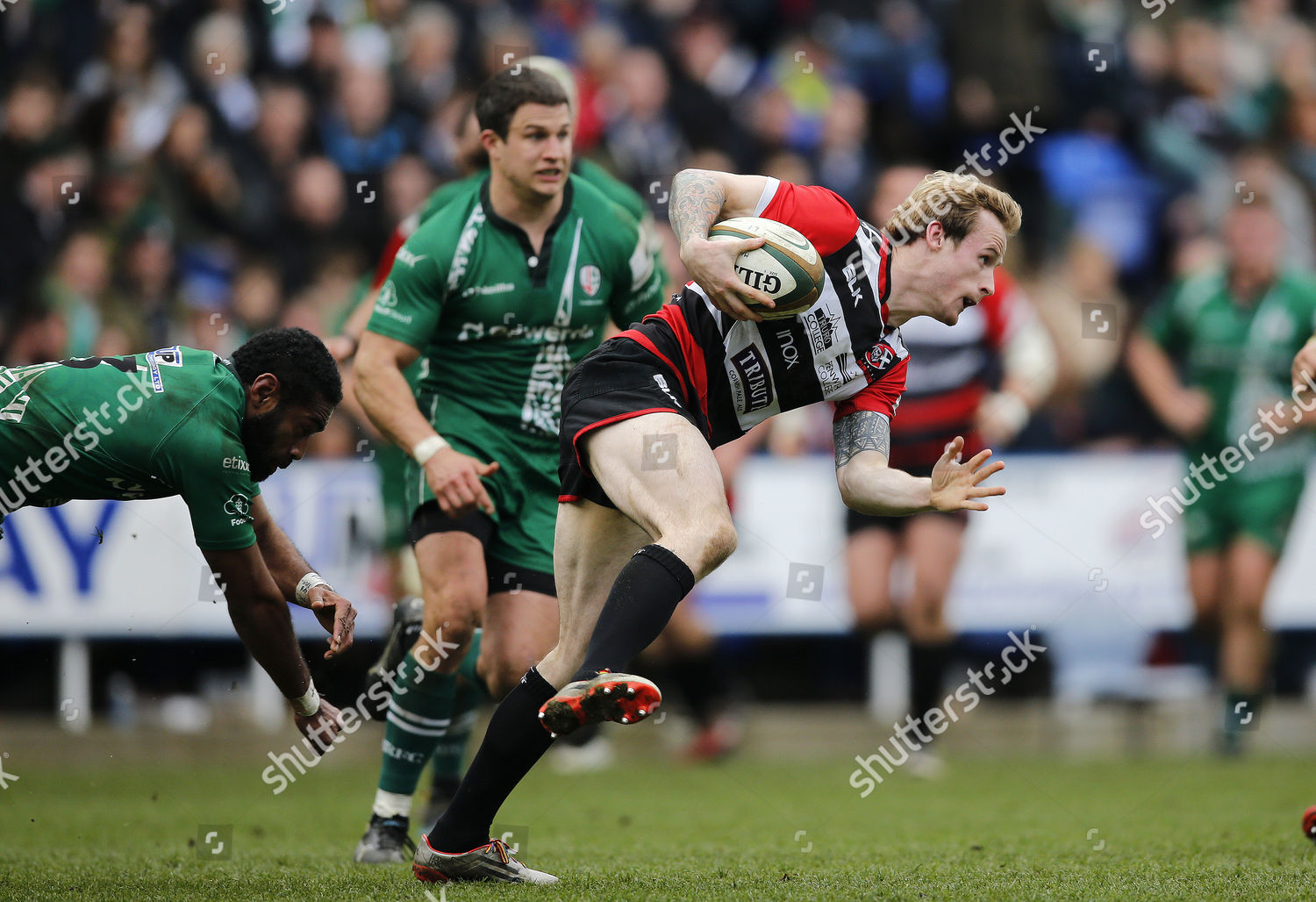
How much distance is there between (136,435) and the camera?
435 cm

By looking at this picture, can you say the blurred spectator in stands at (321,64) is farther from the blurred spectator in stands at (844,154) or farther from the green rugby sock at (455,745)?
the green rugby sock at (455,745)

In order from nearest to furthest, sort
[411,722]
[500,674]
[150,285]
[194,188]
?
[500,674] < [411,722] < [150,285] < [194,188]

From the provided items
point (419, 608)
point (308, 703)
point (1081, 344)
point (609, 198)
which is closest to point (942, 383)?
point (1081, 344)

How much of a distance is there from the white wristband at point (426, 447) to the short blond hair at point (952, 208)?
73.5 inches

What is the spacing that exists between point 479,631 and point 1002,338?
4.61m

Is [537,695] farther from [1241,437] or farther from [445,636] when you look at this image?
[1241,437]

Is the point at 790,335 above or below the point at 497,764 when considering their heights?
above

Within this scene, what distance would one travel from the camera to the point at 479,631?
6.15 meters

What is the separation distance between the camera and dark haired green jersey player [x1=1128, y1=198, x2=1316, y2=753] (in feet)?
32.7

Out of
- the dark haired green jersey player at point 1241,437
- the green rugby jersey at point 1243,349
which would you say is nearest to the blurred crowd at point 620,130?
the green rugby jersey at point 1243,349

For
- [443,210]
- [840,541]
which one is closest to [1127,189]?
[840,541]

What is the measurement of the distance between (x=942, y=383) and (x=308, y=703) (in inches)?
215

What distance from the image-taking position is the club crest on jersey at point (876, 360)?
4.96m

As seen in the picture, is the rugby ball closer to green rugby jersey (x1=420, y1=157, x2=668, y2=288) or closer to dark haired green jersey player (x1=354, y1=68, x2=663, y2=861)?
dark haired green jersey player (x1=354, y1=68, x2=663, y2=861)
